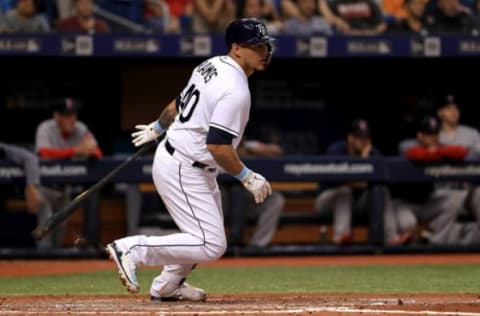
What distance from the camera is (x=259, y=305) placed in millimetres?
5867

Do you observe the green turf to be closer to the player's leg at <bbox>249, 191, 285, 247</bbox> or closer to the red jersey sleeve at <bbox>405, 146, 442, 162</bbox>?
the player's leg at <bbox>249, 191, 285, 247</bbox>

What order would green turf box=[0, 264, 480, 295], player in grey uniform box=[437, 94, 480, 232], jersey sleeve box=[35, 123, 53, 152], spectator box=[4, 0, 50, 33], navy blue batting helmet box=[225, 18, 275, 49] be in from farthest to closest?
player in grey uniform box=[437, 94, 480, 232] < spectator box=[4, 0, 50, 33] < jersey sleeve box=[35, 123, 53, 152] < green turf box=[0, 264, 480, 295] < navy blue batting helmet box=[225, 18, 275, 49]

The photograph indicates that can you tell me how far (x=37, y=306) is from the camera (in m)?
5.99

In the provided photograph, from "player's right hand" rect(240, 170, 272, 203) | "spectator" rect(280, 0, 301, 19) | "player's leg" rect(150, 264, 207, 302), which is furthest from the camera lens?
"spectator" rect(280, 0, 301, 19)

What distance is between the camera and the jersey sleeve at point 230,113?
5621 millimetres

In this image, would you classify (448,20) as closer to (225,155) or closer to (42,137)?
(42,137)

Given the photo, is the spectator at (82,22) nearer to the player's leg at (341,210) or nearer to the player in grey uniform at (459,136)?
the player's leg at (341,210)

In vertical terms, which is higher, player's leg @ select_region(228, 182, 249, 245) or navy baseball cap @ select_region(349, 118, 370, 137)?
navy baseball cap @ select_region(349, 118, 370, 137)

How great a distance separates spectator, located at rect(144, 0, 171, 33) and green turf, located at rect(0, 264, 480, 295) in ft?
9.94

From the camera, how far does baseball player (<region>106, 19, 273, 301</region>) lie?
5680 mm

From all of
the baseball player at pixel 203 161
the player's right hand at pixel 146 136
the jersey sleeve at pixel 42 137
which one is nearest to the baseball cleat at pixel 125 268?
the baseball player at pixel 203 161

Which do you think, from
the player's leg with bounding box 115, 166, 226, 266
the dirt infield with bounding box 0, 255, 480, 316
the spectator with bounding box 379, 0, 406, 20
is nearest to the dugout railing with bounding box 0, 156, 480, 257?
the spectator with bounding box 379, 0, 406, 20

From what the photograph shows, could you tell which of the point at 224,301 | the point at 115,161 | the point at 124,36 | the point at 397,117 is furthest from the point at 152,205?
the point at 224,301

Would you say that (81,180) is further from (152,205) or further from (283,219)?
(283,219)
